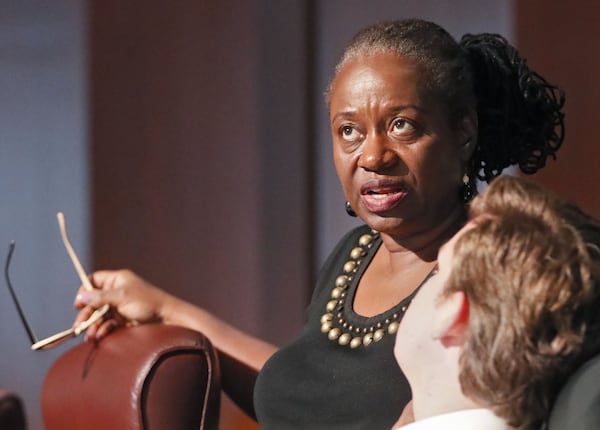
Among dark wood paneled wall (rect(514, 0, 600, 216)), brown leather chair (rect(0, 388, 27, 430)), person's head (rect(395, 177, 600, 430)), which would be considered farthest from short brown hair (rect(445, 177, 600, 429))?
dark wood paneled wall (rect(514, 0, 600, 216))

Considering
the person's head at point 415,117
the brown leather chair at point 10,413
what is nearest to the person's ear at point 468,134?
the person's head at point 415,117

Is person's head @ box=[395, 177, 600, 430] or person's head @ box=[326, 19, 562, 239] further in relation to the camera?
person's head @ box=[326, 19, 562, 239]

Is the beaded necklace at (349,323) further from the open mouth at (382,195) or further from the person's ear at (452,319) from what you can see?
the person's ear at (452,319)

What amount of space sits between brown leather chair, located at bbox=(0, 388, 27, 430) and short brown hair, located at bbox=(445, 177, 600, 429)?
73 cm

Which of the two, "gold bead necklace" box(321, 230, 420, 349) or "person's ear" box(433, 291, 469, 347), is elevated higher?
"person's ear" box(433, 291, 469, 347)

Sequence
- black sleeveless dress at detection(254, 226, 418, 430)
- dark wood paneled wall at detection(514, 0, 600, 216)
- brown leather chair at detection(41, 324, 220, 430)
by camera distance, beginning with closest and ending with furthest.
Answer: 1. black sleeveless dress at detection(254, 226, 418, 430)
2. brown leather chair at detection(41, 324, 220, 430)
3. dark wood paneled wall at detection(514, 0, 600, 216)

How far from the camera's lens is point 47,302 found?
2.29m

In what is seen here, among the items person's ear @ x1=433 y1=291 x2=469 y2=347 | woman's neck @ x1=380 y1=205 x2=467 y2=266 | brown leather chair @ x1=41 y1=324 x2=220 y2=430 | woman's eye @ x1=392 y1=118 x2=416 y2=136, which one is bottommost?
brown leather chair @ x1=41 y1=324 x2=220 y2=430

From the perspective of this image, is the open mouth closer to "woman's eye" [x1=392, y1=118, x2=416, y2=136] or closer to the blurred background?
"woman's eye" [x1=392, y1=118, x2=416, y2=136]

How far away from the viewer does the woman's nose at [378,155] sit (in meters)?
1.24

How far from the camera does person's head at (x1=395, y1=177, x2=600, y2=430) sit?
793 mm

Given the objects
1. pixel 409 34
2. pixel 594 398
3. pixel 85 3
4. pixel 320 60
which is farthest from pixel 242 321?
pixel 594 398

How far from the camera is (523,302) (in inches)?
31.2

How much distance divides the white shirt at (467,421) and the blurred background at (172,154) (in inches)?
55.4
